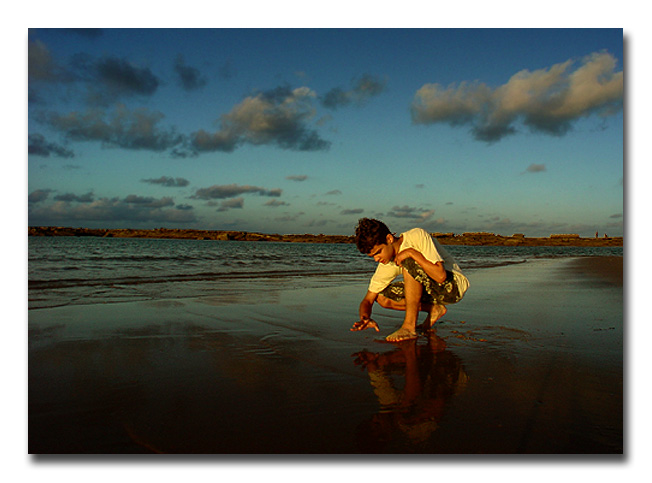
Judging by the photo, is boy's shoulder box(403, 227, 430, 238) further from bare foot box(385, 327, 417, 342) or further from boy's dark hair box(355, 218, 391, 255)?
bare foot box(385, 327, 417, 342)

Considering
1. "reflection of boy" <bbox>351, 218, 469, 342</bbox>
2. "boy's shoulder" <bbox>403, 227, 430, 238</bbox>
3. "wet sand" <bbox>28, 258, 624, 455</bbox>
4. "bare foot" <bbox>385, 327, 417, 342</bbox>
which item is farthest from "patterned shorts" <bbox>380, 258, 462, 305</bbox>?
"bare foot" <bbox>385, 327, 417, 342</bbox>

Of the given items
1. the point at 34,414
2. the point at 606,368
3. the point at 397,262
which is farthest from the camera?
the point at 397,262

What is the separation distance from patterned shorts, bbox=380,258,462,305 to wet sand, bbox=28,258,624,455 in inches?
14.4

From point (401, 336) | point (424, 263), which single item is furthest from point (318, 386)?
point (424, 263)

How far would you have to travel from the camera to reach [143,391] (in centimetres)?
263

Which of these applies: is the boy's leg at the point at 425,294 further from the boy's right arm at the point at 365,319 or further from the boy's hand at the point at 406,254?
the boy's right arm at the point at 365,319

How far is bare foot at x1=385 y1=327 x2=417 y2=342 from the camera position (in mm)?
3973

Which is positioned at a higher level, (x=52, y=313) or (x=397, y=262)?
(x=397, y=262)

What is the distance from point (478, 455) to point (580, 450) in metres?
0.47

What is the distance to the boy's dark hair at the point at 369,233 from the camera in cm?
389

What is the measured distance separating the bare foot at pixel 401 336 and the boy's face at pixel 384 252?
27.2 inches
